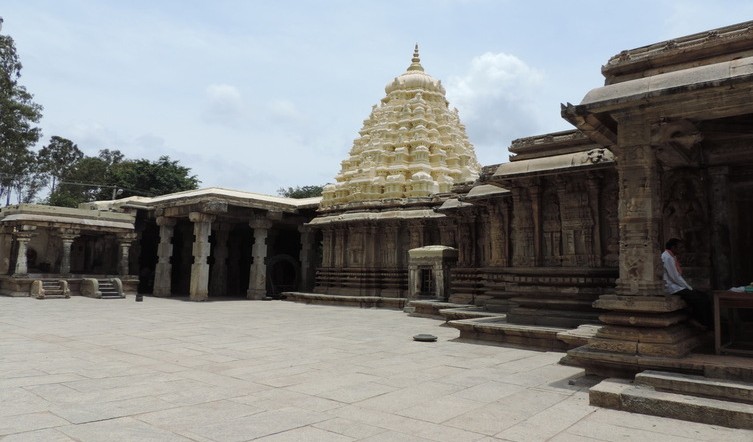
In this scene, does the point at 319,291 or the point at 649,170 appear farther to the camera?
the point at 319,291

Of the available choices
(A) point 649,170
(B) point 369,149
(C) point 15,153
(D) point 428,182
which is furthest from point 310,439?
(C) point 15,153

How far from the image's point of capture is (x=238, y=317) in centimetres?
1371

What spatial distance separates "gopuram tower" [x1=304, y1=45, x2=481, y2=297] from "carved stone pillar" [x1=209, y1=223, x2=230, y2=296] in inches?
172

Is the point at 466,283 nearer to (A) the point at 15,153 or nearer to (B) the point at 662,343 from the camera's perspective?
(B) the point at 662,343

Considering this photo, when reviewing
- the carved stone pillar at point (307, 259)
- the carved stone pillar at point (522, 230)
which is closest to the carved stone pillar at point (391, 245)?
the carved stone pillar at point (307, 259)

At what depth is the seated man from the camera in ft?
19.6

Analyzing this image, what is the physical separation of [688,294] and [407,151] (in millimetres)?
17062

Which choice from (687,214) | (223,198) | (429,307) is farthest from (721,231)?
(223,198)

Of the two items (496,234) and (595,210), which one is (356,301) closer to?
(496,234)

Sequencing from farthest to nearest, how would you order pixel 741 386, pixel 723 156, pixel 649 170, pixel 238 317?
pixel 238 317 < pixel 723 156 < pixel 649 170 < pixel 741 386

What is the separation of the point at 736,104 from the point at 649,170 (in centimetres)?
106

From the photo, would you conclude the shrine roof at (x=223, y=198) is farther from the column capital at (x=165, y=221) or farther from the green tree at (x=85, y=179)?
the green tree at (x=85, y=179)

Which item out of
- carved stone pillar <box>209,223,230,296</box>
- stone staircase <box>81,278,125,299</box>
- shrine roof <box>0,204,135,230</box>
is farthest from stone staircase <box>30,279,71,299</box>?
carved stone pillar <box>209,223,230,296</box>

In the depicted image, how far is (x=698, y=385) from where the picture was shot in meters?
4.61
